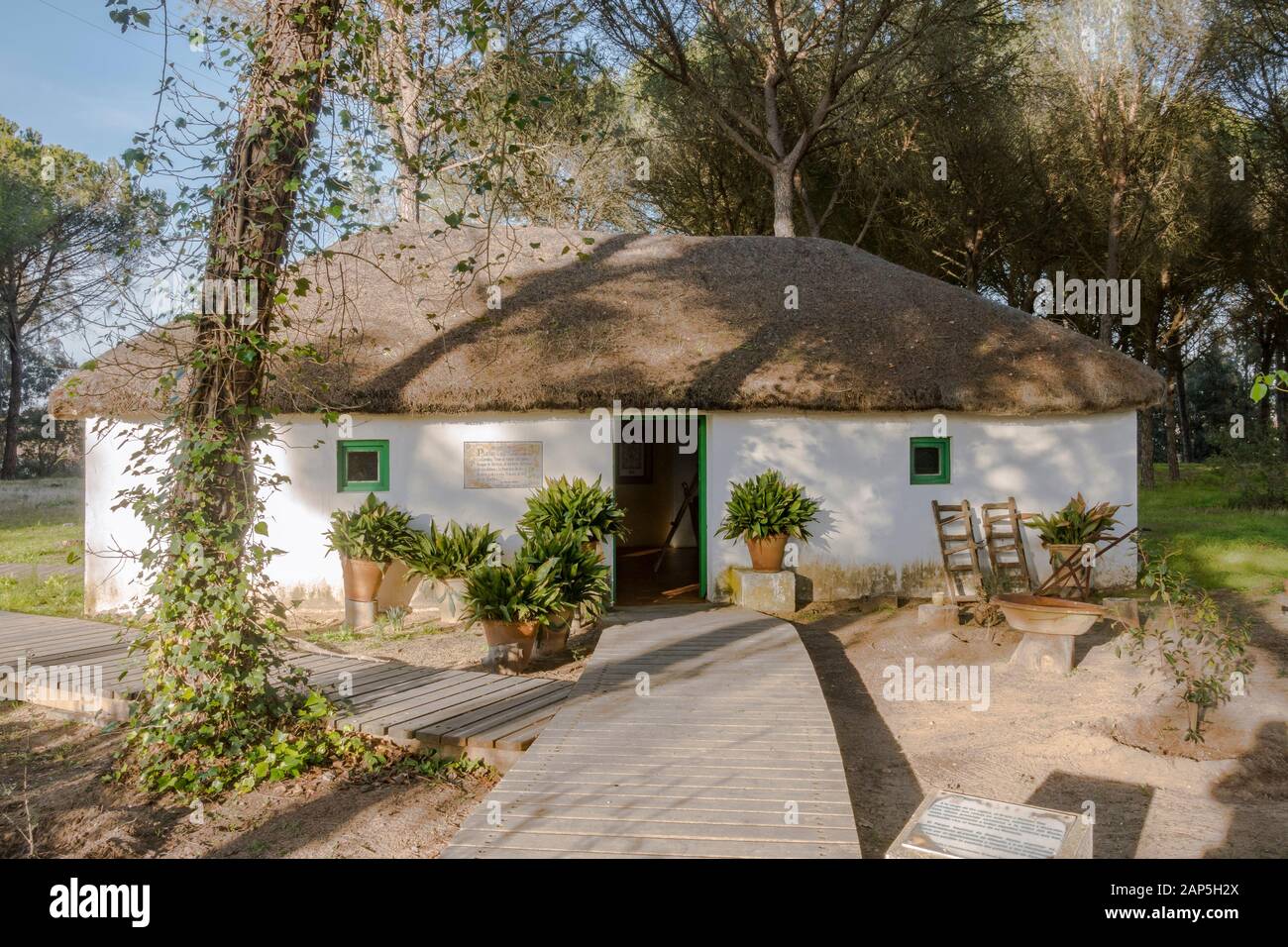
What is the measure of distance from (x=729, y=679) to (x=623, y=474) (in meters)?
10.3

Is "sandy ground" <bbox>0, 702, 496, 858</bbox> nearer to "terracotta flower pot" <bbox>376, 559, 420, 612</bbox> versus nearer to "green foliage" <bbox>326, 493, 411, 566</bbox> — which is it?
"green foliage" <bbox>326, 493, 411, 566</bbox>

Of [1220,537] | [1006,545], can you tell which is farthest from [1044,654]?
[1220,537]

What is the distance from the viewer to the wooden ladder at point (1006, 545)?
10.8 m

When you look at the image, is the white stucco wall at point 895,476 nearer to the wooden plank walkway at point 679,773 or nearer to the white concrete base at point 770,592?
the white concrete base at point 770,592

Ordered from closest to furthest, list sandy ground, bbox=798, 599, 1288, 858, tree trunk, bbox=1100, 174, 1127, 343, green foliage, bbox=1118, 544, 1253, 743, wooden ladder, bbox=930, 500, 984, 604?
1. sandy ground, bbox=798, 599, 1288, 858
2. green foliage, bbox=1118, 544, 1253, 743
3. wooden ladder, bbox=930, 500, 984, 604
4. tree trunk, bbox=1100, 174, 1127, 343

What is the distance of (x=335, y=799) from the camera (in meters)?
4.96

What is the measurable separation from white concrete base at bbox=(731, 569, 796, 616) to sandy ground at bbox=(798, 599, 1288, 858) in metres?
1.63

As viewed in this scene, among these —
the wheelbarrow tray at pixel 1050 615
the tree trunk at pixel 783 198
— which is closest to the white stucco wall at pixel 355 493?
the wheelbarrow tray at pixel 1050 615

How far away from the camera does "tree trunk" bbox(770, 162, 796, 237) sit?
17.5m

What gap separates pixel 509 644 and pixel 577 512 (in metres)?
2.15

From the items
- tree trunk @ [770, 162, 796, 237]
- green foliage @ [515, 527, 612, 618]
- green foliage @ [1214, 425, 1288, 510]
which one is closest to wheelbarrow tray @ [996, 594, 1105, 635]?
green foliage @ [515, 527, 612, 618]

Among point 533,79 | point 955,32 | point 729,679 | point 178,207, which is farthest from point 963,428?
point 955,32

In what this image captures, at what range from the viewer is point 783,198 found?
18.1m
